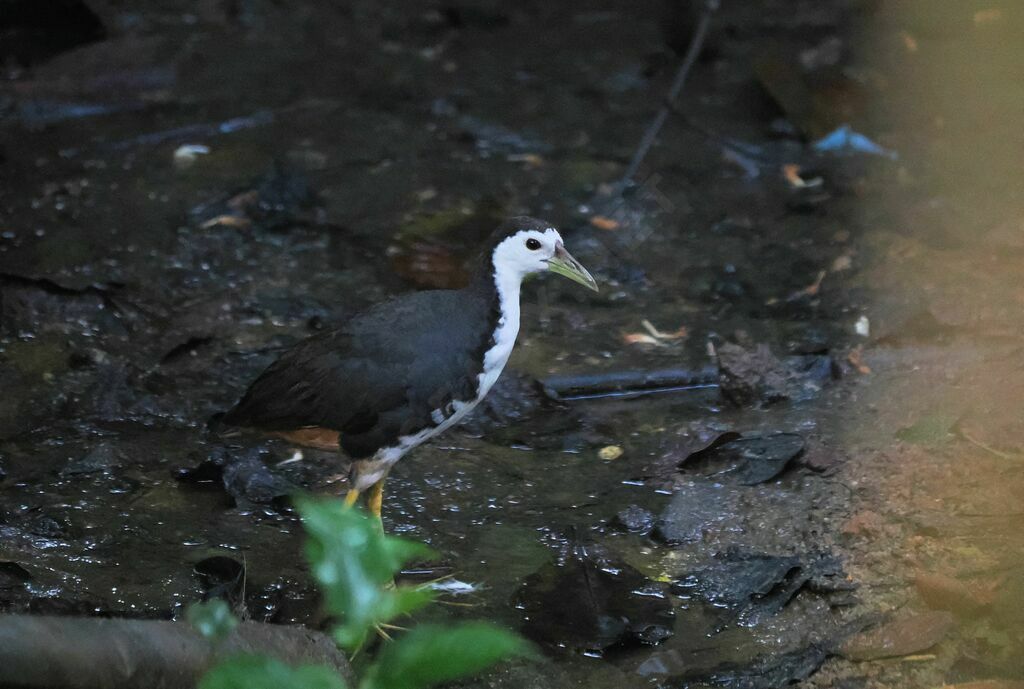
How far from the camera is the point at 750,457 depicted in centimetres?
476

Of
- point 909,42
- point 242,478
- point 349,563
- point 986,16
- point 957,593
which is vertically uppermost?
point 349,563

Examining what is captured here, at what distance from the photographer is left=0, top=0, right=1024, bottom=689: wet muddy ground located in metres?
3.98

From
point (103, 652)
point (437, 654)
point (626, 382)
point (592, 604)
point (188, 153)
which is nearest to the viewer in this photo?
point (437, 654)

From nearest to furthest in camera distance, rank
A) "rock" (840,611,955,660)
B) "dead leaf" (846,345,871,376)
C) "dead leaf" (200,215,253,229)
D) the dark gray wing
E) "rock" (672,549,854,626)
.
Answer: "rock" (840,611,955,660), "rock" (672,549,854,626), the dark gray wing, "dead leaf" (846,345,871,376), "dead leaf" (200,215,253,229)

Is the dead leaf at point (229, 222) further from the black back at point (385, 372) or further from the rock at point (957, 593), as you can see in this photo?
the rock at point (957, 593)

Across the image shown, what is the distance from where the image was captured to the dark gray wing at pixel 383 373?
13.5 ft

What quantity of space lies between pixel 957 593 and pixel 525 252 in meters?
1.80

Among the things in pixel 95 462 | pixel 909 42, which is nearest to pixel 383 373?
pixel 95 462

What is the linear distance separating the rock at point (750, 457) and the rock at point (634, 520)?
15.3 inches

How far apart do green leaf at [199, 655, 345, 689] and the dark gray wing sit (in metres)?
2.10

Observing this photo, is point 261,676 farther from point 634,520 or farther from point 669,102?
point 669,102

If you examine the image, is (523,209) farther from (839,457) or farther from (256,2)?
(256,2)

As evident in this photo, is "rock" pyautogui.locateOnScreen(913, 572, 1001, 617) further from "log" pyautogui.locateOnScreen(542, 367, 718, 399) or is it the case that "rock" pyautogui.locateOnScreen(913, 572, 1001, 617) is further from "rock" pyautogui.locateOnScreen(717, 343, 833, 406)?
"log" pyautogui.locateOnScreen(542, 367, 718, 399)

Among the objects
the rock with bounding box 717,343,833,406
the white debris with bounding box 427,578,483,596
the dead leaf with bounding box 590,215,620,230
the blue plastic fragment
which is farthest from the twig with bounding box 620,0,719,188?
the white debris with bounding box 427,578,483,596
